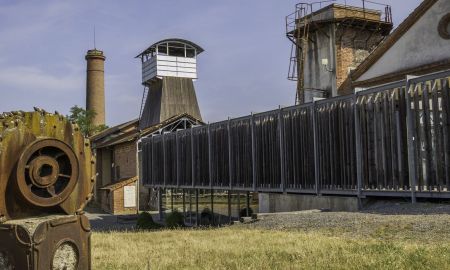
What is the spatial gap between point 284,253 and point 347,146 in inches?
307

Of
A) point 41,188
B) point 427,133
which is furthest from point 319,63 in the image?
point 41,188

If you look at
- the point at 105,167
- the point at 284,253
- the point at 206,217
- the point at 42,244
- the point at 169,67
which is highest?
the point at 169,67

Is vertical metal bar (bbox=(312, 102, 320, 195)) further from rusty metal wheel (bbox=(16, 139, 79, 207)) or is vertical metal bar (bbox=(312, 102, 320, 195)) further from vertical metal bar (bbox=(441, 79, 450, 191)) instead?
rusty metal wheel (bbox=(16, 139, 79, 207))

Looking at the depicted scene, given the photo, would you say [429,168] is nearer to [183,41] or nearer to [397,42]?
[397,42]

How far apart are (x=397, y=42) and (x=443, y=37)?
2320 millimetres

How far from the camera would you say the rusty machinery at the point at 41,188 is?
18.3 ft

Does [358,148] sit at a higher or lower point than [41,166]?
higher

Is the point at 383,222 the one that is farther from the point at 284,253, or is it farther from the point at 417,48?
the point at 417,48

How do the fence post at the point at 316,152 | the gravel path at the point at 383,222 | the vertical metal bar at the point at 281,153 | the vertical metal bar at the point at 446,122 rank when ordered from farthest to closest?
the vertical metal bar at the point at 281,153, the fence post at the point at 316,152, the vertical metal bar at the point at 446,122, the gravel path at the point at 383,222

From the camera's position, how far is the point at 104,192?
36.0 m

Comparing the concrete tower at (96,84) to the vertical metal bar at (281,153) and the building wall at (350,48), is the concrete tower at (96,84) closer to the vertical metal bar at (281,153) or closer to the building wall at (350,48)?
the building wall at (350,48)

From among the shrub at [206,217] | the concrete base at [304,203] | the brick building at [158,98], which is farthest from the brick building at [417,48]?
the brick building at [158,98]

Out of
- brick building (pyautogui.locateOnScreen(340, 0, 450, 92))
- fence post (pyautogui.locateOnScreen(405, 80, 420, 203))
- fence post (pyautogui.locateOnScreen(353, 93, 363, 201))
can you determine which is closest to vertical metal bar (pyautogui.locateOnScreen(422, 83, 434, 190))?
fence post (pyautogui.locateOnScreen(405, 80, 420, 203))

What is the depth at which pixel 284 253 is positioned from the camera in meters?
8.41
